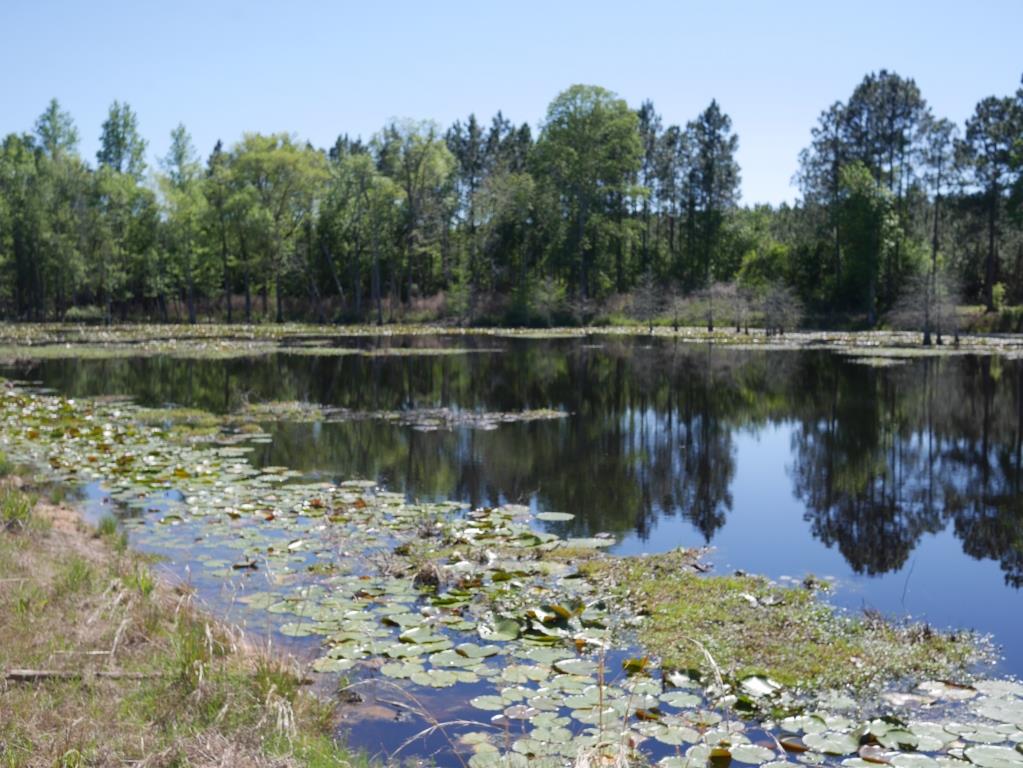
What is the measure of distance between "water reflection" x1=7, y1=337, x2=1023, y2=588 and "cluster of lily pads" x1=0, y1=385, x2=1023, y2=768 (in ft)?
6.25

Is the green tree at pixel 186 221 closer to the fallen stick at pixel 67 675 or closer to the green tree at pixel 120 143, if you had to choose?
the green tree at pixel 120 143

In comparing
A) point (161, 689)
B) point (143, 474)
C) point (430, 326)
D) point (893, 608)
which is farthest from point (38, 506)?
point (430, 326)

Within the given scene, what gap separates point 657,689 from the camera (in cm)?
687

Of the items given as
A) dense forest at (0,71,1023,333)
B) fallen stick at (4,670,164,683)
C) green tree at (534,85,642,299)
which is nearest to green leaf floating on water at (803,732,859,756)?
fallen stick at (4,670,164,683)

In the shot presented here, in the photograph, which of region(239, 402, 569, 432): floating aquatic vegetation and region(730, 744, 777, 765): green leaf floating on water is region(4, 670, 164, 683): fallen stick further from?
region(239, 402, 569, 432): floating aquatic vegetation

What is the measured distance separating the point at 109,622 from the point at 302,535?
426 cm

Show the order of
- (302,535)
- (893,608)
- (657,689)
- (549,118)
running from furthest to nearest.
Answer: (549,118), (302,535), (893,608), (657,689)

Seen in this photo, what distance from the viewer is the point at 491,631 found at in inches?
319

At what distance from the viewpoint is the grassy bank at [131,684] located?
5117 mm

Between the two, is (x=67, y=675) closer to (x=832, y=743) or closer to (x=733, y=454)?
(x=832, y=743)

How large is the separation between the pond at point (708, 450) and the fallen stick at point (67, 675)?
1.55 meters

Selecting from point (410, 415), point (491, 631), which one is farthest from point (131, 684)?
point (410, 415)

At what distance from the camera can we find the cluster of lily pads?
6.00 metres

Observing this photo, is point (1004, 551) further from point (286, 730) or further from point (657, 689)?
point (286, 730)
